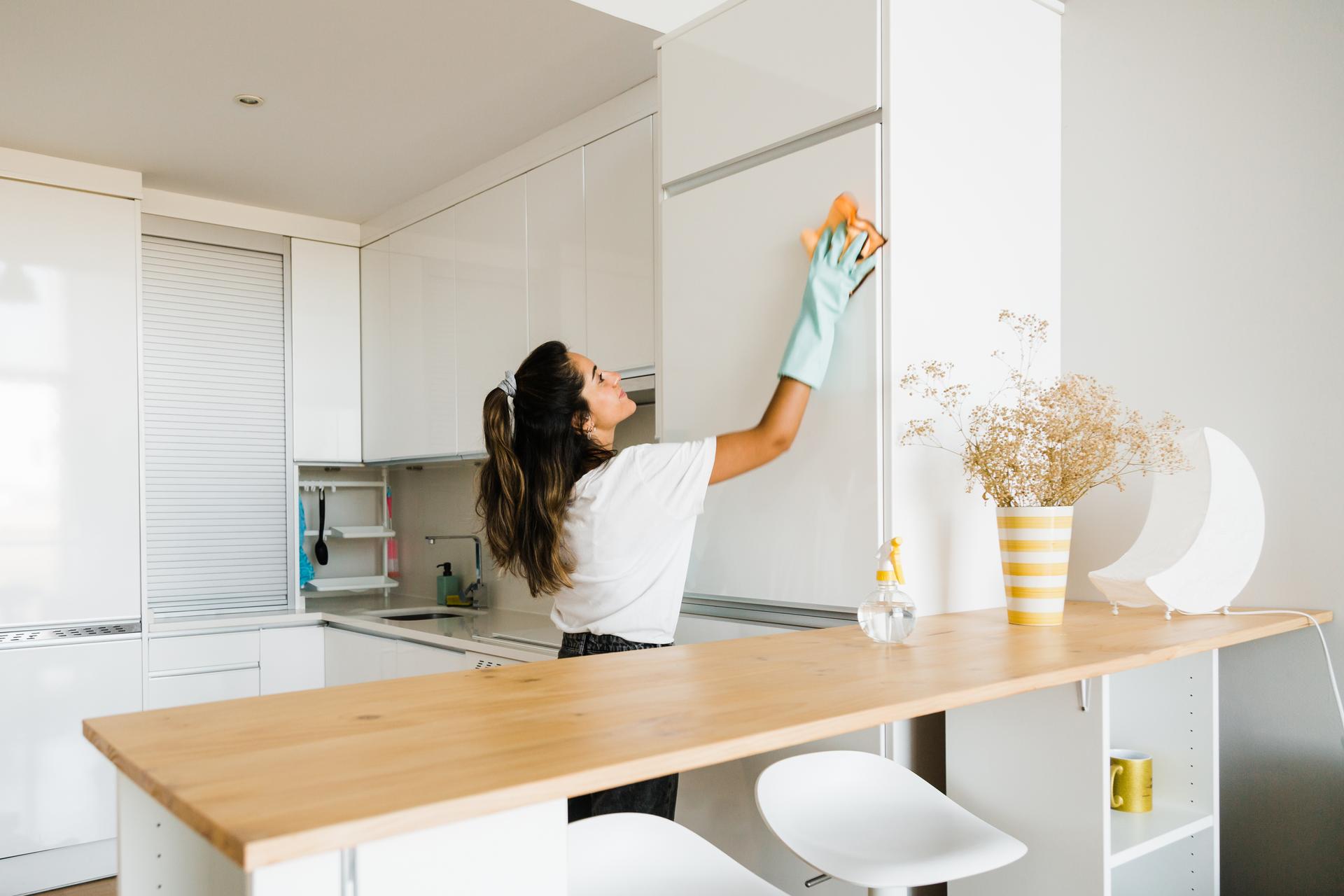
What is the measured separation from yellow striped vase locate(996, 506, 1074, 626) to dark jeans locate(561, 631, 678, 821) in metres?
0.66

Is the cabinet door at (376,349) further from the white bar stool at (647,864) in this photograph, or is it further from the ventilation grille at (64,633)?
the white bar stool at (647,864)

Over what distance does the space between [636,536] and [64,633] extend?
2.53 meters

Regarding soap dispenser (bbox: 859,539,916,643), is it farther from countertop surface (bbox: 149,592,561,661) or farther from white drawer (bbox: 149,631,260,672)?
white drawer (bbox: 149,631,260,672)

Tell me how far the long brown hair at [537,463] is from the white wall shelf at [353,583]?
2.57m

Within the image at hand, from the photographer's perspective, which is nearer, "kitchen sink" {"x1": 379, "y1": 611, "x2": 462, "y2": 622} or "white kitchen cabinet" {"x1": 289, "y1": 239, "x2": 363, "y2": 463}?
"kitchen sink" {"x1": 379, "y1": 611, "x2": 462, "y2": 622}

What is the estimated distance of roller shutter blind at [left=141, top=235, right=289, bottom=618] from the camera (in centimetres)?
394

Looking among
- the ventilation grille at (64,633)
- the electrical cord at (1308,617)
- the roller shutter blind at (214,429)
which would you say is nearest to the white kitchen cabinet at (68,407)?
the ventilation grille at (64,633)

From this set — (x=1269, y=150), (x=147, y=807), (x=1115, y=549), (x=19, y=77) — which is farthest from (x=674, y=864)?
(x=19, y=77)

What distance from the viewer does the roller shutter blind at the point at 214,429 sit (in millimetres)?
3941

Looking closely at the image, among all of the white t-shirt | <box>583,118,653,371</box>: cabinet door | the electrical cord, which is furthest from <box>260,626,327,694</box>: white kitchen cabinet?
the electrical cord

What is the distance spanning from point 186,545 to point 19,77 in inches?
73.2

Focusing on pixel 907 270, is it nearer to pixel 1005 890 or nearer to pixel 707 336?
pixel 707 336

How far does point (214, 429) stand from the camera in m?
4.04

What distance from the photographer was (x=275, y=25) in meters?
2.50
